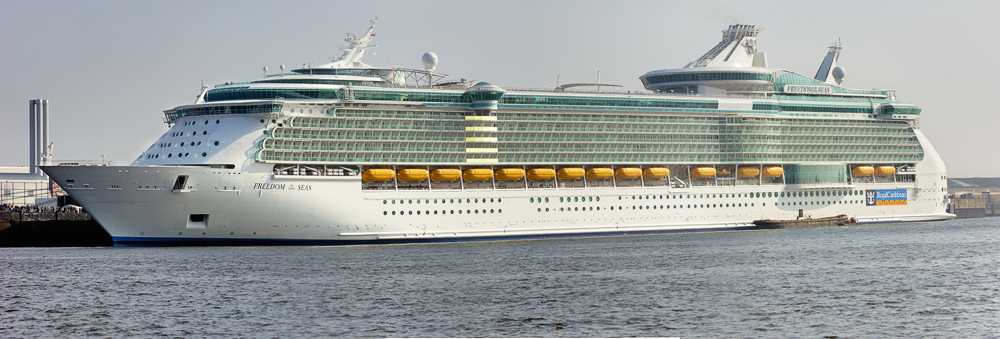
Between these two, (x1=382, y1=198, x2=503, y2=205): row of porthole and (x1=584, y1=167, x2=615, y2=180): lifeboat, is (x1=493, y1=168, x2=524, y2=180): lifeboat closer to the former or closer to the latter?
(x1=382, y1=198, x2=503, y2=205): row of porthole

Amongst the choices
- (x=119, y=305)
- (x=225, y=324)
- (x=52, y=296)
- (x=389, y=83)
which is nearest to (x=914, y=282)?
(x=225, y=324)

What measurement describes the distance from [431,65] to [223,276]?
32266mm

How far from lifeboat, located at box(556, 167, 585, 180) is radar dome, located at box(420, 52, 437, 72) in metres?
11.5

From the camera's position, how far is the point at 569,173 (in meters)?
74.5

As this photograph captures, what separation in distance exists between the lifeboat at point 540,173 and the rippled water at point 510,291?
995cm

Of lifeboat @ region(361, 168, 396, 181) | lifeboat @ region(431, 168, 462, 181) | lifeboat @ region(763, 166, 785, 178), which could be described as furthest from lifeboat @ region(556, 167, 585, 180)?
lifeboat @ region(763, 166, 785, 178)

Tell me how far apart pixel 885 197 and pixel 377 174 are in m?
45.4

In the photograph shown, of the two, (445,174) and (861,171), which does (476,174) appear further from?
(861,171)

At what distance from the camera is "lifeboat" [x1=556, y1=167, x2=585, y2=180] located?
74.6 metres

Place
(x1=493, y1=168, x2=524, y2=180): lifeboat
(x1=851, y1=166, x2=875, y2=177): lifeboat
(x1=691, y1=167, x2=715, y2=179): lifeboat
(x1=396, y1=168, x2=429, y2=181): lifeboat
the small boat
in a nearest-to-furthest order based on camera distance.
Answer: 1. (x1=396, y1=168, x2=429, y2=181): lifeboat
2. (x1=493, y1=168, x2=524, y2=180): lifeboat
3. (x1=691, y1=167, x2=715, y2=179): lifeboat
4. the small boat
5. (x1=851, y1=166, x2=875, y2=177): lifeboat

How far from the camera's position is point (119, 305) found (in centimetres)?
3919

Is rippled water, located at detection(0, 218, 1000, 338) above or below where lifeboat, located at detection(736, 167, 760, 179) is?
below

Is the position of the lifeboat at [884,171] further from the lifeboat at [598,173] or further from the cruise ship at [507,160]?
the lifeboat at [598,173]

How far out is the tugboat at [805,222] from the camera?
8219cm
